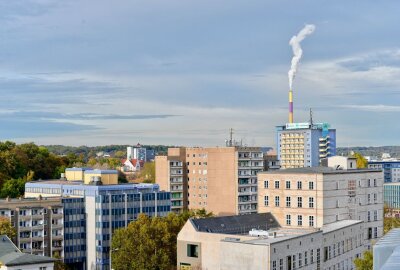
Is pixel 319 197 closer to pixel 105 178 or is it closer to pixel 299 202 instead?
pixel 299 202

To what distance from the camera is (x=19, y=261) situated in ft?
224

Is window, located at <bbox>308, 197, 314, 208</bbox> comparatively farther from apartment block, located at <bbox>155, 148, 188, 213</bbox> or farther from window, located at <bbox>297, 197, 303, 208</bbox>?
apartment block, located at <bbox>155, 148, 188, 213</bbox>

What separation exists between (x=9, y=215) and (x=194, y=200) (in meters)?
53.6

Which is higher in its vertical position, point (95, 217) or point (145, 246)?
point (95, 217)

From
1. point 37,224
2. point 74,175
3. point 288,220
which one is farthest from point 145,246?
point 74,175

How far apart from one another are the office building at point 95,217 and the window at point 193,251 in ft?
86.7

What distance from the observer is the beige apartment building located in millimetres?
133250

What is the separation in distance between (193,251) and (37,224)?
31.2 meters

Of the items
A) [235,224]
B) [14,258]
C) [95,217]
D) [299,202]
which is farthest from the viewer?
[95,217]

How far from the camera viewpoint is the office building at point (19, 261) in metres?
67.4

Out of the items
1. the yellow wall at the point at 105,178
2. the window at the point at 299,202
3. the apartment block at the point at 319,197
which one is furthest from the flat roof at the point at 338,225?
the yellow wall at the point at 105,178

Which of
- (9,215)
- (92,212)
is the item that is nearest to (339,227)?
(92,212)

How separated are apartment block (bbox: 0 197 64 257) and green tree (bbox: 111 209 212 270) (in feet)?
49.3

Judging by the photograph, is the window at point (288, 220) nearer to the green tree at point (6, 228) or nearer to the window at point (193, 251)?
the window at point (193, 251)
